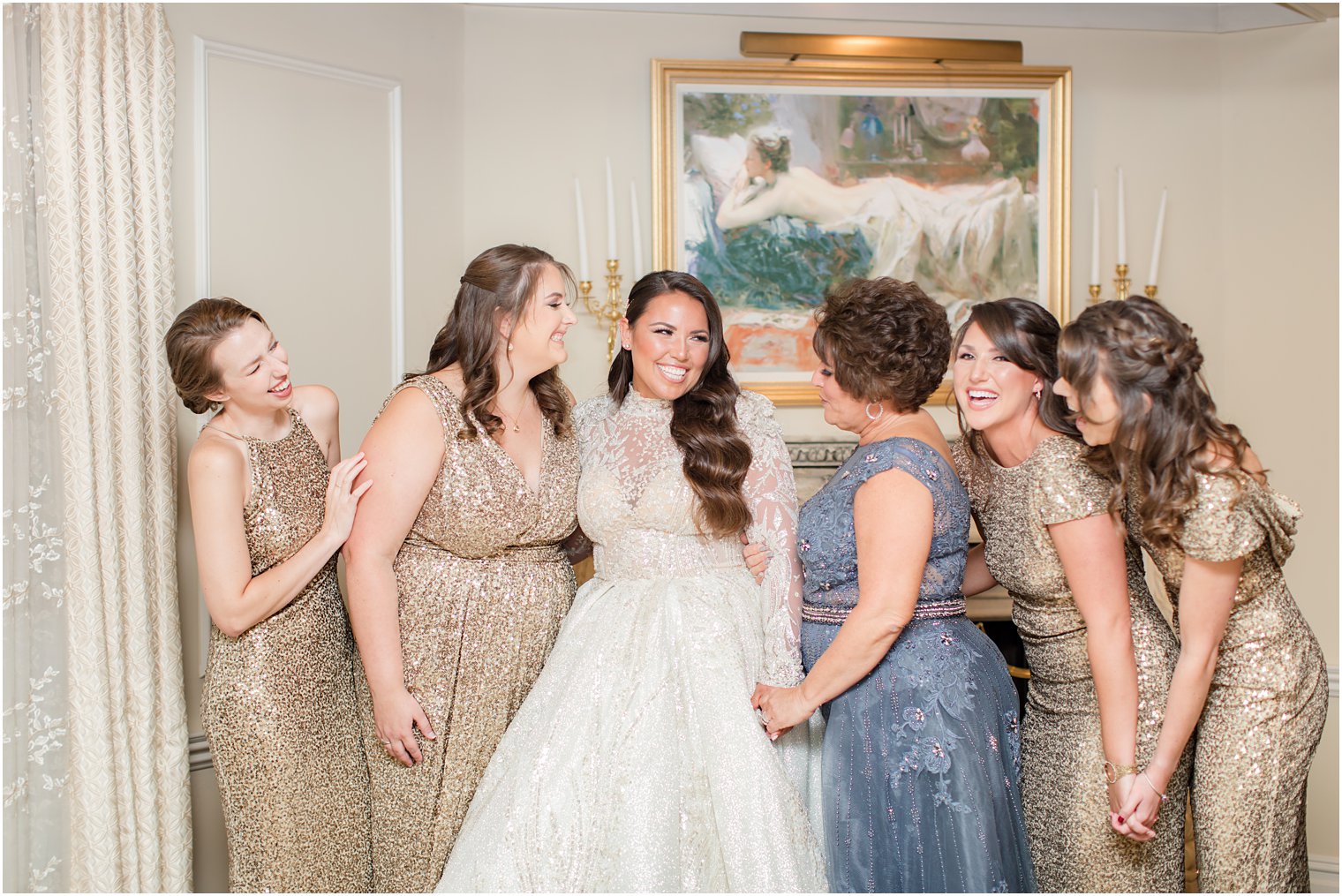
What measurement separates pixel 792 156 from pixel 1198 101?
5.34ft

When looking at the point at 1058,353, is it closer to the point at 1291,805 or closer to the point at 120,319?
the point at 1291,805

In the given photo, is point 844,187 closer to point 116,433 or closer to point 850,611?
point 850,611

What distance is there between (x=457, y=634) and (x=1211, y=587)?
1.53 meters

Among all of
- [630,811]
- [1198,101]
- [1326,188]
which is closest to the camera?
[630,811]

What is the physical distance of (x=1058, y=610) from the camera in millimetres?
2221

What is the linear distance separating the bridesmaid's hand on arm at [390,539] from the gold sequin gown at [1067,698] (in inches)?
48.7

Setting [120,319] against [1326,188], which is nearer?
[120,319]

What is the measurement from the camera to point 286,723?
239 cm

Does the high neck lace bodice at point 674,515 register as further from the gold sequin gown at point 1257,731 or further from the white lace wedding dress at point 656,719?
the gold sequin gown at point 1257,731

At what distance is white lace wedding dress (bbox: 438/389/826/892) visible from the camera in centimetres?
216

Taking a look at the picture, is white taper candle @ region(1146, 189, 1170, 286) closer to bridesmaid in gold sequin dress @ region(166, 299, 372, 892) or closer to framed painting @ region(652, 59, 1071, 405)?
framed painting @ region(652, 59, 1071, 405)

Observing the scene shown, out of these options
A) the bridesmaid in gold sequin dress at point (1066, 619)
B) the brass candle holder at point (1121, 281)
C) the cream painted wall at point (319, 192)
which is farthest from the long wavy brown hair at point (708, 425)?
the brass candle holder at point (1121, 281)

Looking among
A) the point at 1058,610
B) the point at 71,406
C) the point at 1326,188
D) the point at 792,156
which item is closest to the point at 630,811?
the point at 1058,610

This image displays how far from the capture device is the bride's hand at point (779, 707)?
88.7 inches
